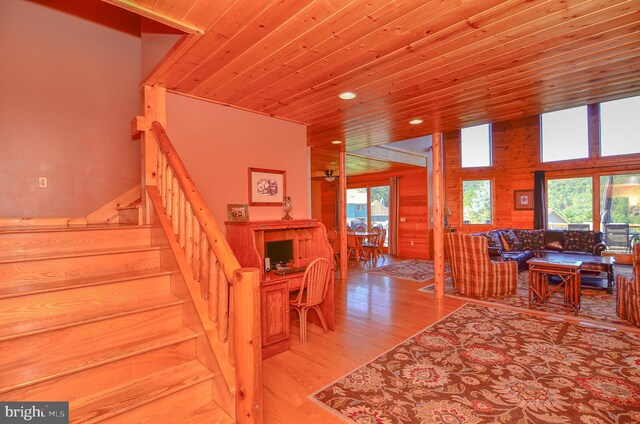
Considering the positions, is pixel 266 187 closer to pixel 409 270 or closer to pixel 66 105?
pixel 66 105

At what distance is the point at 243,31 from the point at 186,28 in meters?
0.36

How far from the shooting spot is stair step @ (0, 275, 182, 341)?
172cm

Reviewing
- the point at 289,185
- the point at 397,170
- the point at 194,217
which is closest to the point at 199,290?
the point at 194,217

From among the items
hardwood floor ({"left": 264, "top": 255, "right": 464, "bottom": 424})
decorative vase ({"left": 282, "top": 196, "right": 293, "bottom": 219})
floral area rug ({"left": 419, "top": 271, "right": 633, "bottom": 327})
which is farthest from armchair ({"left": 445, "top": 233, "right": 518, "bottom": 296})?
decorative vase ({"left": 282, "top": 196, "right": 293, "bottom": 219})

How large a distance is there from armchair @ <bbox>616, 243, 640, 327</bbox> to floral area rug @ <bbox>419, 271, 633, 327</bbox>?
9 cm

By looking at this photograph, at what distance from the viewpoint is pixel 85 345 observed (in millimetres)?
1779

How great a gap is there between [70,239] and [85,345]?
87 centimetres

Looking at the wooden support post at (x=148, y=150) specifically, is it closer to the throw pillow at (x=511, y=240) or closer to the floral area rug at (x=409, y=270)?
the floral area rug at (x=409, y=270)

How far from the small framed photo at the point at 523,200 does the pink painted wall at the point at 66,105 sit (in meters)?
9.34

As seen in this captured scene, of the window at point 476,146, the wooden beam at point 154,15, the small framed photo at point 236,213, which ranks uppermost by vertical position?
the window at point 476,146

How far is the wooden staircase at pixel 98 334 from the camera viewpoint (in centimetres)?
158

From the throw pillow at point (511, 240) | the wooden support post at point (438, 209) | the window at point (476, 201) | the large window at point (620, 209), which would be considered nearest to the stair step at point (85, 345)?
the wooden support post at point (438, 209)

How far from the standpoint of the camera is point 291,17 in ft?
6.40

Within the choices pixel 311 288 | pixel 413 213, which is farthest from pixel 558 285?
pixel 413 213
